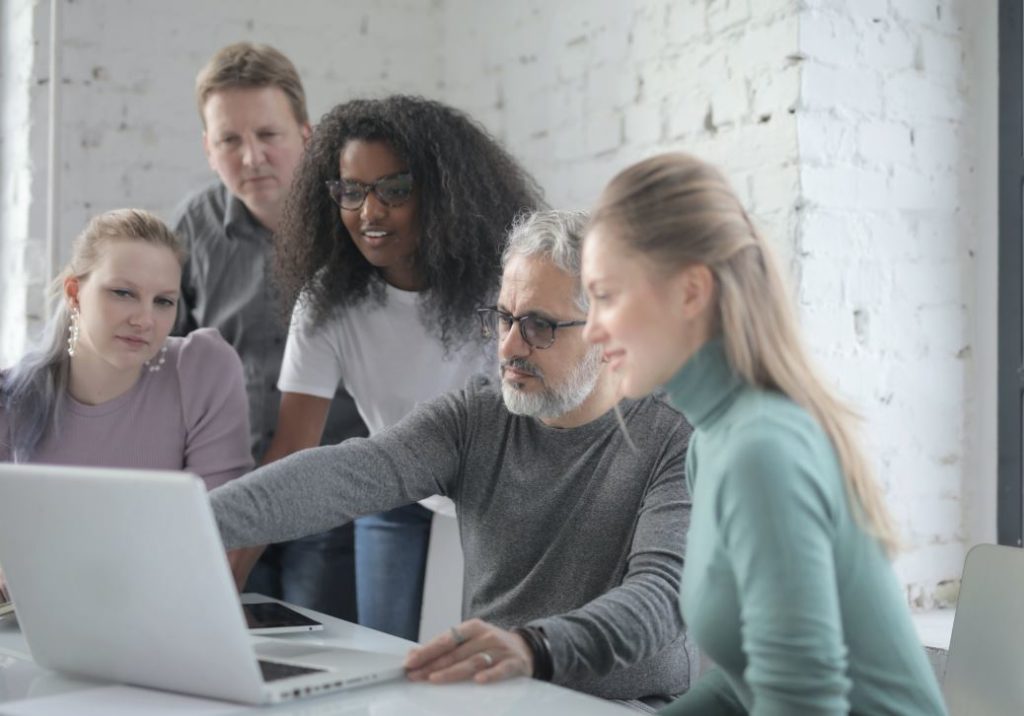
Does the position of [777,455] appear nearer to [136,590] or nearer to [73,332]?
[136,590]

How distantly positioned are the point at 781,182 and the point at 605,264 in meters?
1.28

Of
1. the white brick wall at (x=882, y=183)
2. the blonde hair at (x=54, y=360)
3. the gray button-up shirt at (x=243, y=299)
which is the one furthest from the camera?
the gray button-up shirt at (x=243, y=299)

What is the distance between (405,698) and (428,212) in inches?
39.1

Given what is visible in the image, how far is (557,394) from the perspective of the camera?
156 cm

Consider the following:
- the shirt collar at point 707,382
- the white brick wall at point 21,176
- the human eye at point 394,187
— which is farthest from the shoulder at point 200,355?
the shirt collar at point 707,382

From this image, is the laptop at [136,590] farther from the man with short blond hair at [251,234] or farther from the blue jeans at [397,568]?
the man with short blond hair at [251,234]

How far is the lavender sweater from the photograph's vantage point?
6.17 ft

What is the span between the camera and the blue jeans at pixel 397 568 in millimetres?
2145

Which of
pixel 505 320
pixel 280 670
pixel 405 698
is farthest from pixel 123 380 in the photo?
pixel 405 698

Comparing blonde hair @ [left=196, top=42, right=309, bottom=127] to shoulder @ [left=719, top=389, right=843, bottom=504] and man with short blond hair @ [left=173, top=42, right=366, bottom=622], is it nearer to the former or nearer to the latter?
man with short blond hair @ [left=173, top=42, right=366, bottom=622]

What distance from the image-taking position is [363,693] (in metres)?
1.20

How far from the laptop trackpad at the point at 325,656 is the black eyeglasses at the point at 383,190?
31.8 inches

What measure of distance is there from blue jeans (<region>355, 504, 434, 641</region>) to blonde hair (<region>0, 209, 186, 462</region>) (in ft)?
1.93

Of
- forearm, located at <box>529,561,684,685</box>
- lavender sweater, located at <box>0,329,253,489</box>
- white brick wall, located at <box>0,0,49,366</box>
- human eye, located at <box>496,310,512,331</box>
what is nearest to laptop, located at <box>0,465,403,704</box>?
forearm, located at <box>529,561,684,685</box>
